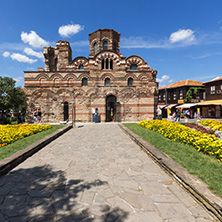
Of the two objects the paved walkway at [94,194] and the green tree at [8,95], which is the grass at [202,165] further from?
the green tree at [8,95]

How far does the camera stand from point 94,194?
284 cm

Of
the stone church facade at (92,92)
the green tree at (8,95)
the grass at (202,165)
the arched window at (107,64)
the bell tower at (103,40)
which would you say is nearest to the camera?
the grass at (202,165)

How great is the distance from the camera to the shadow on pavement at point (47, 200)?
2.25 m

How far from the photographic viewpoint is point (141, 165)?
4.35 metres

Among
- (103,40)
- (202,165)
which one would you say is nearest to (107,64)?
(103,40)

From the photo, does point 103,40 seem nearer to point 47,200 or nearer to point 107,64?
point 107,64

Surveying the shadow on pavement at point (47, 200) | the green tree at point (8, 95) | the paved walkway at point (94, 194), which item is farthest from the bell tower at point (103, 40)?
the shadow on pavement at point (47, 200)

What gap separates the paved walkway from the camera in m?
2.27

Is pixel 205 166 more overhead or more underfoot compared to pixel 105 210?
more overhead

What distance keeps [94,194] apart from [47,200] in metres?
0.93

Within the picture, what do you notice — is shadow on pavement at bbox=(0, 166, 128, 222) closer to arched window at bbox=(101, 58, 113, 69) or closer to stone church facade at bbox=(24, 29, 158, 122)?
stone church facade at bbox=(24, 29, 158, 122)

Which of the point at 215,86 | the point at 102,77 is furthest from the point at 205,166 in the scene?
the point at 215,86

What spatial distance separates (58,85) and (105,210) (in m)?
17.9

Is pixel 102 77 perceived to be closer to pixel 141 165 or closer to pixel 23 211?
pixel 141 165
